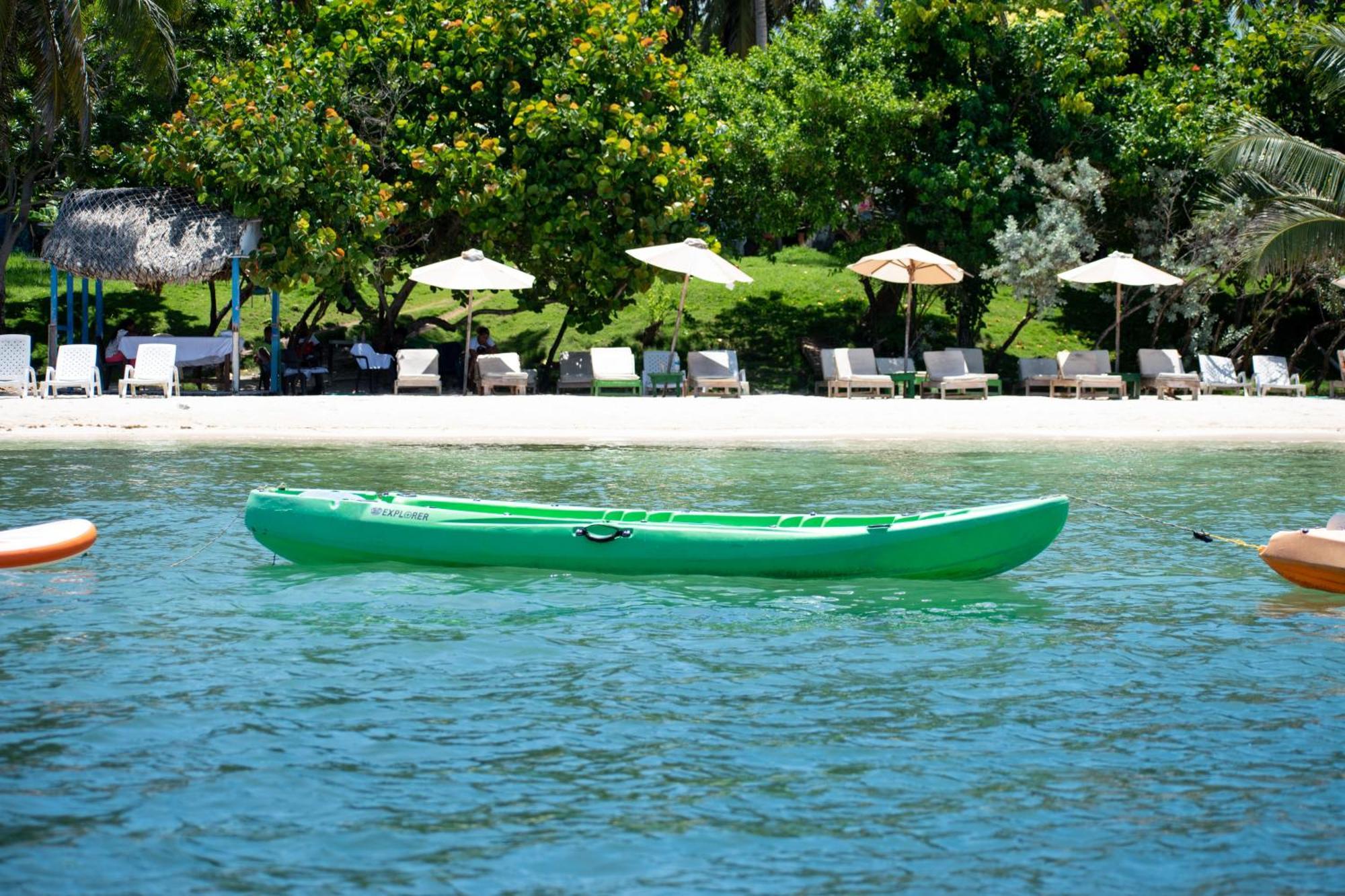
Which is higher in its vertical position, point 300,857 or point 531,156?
point 531,156

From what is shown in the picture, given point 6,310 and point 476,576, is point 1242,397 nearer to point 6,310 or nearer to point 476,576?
point 476,576

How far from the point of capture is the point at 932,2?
2625cm

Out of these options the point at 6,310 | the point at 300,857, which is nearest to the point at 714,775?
the point at 300,857

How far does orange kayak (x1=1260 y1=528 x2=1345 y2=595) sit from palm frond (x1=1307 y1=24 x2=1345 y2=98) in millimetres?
17727

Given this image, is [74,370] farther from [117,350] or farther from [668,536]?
[668,536]

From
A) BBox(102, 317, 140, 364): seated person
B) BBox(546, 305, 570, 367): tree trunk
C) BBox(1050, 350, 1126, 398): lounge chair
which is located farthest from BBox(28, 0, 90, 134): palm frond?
BBox(1050, 350, 1126, 398): lounge chair

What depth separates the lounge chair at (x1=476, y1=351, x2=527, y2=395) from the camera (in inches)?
952

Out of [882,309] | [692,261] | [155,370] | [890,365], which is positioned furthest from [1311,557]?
[882,309]

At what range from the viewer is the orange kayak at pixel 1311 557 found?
10.3m

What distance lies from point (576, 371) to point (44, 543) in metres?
14.7

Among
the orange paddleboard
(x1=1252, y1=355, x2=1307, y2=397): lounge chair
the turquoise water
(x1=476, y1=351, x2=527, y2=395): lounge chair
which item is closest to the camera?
the turquoise water

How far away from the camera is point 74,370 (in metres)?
22.3

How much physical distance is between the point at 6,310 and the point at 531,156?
13853mm

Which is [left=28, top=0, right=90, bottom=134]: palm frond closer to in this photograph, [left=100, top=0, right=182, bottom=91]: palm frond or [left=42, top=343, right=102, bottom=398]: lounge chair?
[left=100, top=0, right=182, bottom=91]: palm frond
